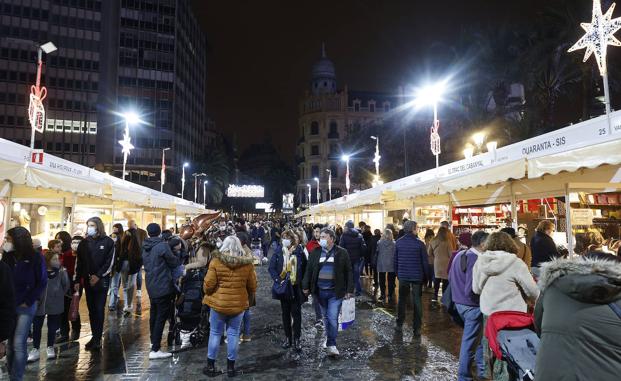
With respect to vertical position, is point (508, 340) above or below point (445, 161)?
below

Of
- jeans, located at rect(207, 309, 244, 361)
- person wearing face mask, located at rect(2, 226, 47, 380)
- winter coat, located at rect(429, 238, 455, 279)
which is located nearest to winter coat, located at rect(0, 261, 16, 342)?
person wearing face mask, located at rect(2, 226, 47, 380)

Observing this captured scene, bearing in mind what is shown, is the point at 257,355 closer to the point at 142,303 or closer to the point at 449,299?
the point at 449,299

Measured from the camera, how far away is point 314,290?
5.89 metres

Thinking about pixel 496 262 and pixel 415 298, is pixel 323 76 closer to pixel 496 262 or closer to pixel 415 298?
pixel 415 298

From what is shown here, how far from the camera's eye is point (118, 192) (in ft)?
33.7

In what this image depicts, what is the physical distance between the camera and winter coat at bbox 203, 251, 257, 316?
489 centimetres

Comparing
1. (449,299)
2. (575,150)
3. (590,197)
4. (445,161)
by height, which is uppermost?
(445,161)

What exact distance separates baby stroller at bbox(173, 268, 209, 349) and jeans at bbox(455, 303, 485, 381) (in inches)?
156

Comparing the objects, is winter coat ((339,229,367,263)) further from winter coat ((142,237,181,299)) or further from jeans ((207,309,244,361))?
jeans ((207,309,244,361))

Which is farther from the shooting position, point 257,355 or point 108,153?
point 108,153

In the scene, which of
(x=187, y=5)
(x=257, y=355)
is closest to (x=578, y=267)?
(x=257, y=355)

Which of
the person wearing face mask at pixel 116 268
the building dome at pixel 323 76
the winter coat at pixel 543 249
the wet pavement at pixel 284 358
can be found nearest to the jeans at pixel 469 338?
the wet pavement at pixel 284 358

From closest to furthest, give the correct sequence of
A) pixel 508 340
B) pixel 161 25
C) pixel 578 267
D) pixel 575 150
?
pixel 578 267
pixel 508 340
pixel 575 150
pixel 161 25

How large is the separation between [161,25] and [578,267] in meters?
79.1
